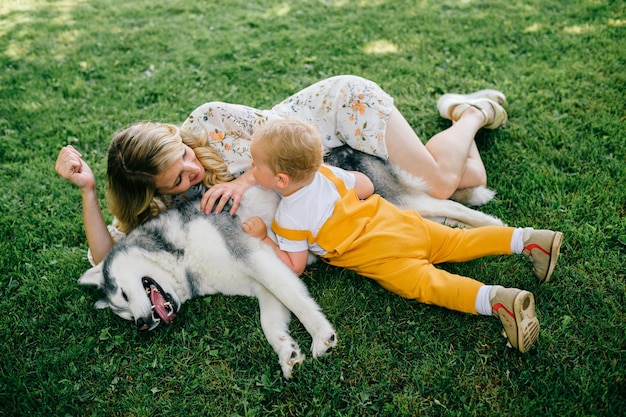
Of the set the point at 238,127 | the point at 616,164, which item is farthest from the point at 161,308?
the point at 616,164

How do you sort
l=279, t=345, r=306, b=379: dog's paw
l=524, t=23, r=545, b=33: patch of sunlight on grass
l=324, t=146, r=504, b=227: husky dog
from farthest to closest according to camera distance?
l=524, t=23, r=545, b=33: patch of sunlight on grass
l=324, t=146, r=504, b=227: husky dog
l=279, t=345, r=306, b=379: dog's paw

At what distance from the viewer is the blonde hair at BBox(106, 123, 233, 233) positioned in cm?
298

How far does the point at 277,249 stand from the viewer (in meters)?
3.13

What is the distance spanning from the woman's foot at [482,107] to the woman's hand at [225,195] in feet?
6.98

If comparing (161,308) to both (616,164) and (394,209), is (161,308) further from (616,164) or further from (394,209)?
(616,164)

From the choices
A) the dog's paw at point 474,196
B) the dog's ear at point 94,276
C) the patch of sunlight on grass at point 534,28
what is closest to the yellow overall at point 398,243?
the dog's paw at point 474,196

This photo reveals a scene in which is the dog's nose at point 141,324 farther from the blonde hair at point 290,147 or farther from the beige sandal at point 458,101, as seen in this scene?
the beige sandal at point 458,101

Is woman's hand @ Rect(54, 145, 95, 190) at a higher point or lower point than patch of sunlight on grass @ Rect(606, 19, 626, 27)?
higher

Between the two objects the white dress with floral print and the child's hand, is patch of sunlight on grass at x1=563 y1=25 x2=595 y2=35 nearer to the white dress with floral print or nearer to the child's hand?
the white dress with floral print

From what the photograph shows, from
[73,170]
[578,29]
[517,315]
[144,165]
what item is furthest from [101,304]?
[578,29]

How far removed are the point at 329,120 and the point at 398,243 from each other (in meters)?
1.25

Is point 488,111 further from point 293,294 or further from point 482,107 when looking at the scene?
point 293,294

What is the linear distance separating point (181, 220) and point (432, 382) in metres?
1.91

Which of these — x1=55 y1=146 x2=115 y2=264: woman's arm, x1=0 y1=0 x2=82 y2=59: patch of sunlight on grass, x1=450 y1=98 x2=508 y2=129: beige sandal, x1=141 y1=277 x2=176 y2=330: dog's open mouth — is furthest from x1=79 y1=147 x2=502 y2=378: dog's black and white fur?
x1=0 y1=0 x2=82 y2=59: patch of sunlight on grass
